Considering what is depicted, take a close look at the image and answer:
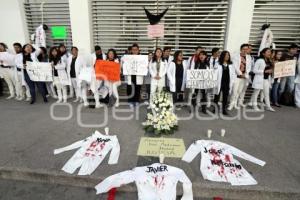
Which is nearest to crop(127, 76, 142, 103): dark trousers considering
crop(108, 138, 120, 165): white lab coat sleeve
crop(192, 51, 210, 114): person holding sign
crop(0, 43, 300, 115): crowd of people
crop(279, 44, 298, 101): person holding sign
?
crop(0, 43, 300, 115): crowd of people

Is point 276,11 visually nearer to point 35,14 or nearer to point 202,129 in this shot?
point 202,129

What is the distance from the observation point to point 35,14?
734 centimetres

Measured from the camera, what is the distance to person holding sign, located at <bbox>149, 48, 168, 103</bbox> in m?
5.34

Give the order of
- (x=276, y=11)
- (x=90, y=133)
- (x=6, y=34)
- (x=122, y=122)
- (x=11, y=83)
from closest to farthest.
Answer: (x=90, y=133), (x=122, y=122), (x=276, y=11), (x=11, y=83), (x=6, y=34)

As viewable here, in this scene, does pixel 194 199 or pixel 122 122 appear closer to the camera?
pixel 194 199

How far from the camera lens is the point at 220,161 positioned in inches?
128

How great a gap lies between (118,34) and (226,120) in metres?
4.48

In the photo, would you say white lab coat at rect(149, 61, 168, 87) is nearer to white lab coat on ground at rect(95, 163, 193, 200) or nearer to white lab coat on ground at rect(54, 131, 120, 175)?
white lab coat on ground at rect(54, 131, 120, 175)

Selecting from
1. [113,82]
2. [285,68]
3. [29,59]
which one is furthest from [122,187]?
[285,68]

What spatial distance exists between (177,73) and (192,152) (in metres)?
2.54

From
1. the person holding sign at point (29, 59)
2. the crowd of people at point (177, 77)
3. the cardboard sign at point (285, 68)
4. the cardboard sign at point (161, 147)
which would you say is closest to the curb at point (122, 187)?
the cardboard sign at point (161, 147)

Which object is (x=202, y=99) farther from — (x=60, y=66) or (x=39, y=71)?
(x=39, y=71)

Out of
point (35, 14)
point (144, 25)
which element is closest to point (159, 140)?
point (144, 25)

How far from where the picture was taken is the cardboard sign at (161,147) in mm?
3514
